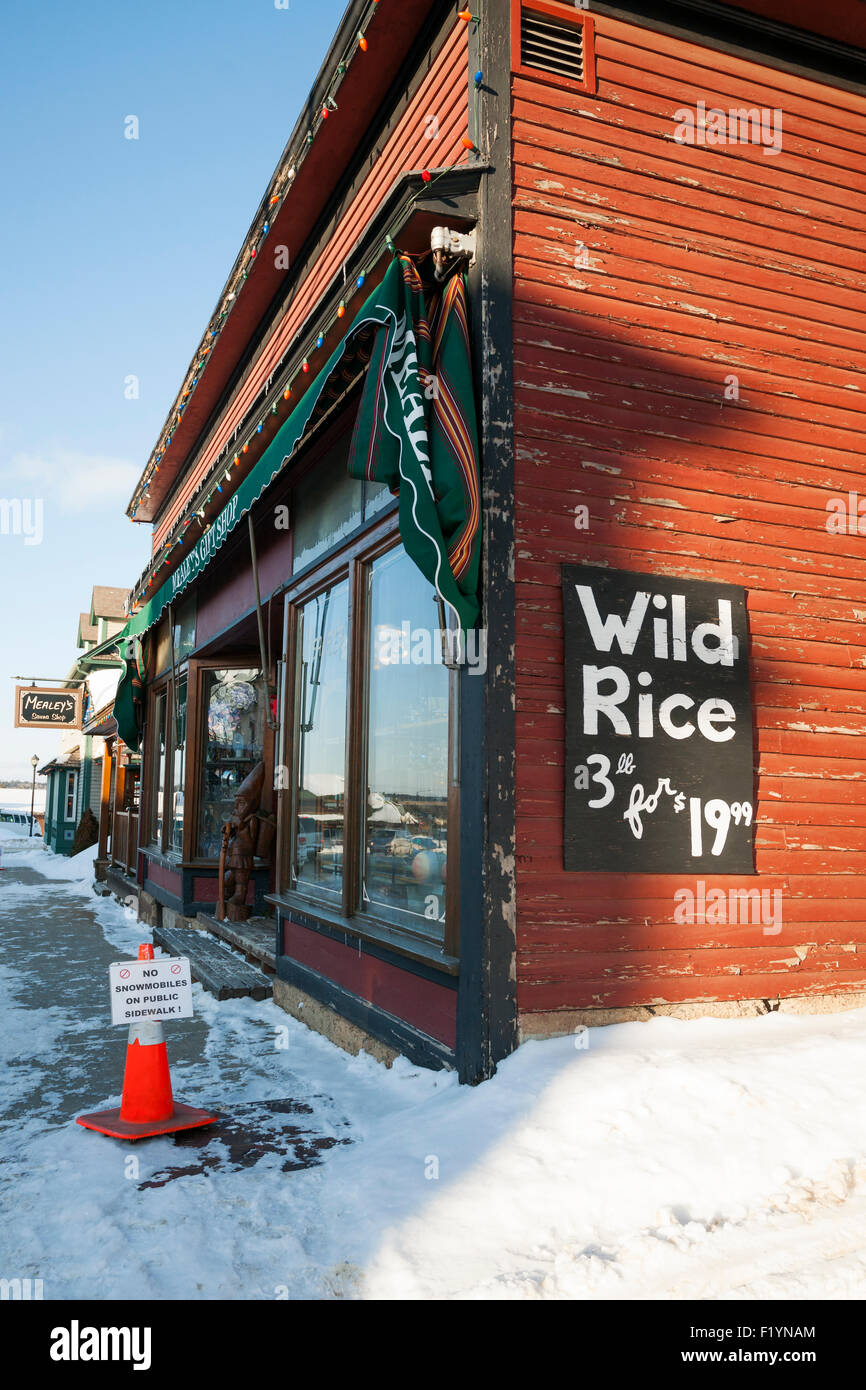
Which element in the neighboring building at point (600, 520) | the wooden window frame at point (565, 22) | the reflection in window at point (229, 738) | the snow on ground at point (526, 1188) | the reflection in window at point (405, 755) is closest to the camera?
the snow on ground at point (526, 1188)

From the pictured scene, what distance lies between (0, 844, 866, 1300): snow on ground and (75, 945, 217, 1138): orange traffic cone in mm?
109

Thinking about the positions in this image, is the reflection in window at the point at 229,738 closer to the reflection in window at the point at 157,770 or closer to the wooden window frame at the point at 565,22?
the reflection in window at the point at 157,770

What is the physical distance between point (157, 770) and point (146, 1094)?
9346mm

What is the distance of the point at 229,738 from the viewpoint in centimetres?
1069

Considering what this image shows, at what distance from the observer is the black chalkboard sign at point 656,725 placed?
4141mm

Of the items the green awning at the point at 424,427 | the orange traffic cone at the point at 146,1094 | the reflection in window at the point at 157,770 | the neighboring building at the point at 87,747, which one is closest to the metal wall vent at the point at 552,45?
the green awning at the point at 424,427

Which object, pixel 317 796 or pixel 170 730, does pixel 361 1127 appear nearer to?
pixel 317 796

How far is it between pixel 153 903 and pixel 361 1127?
8.57 metres

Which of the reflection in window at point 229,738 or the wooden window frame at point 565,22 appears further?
the reflection in window at point 229,738

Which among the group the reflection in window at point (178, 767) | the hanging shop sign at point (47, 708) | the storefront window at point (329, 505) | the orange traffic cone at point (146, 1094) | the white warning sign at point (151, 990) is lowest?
the orange traffic cone at point (146, 1094)

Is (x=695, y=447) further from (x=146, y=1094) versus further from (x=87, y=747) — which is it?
(x=87, y=747)

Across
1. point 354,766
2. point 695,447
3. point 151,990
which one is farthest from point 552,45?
point 151,990

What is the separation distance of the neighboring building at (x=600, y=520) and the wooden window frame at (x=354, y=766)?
0.03m
